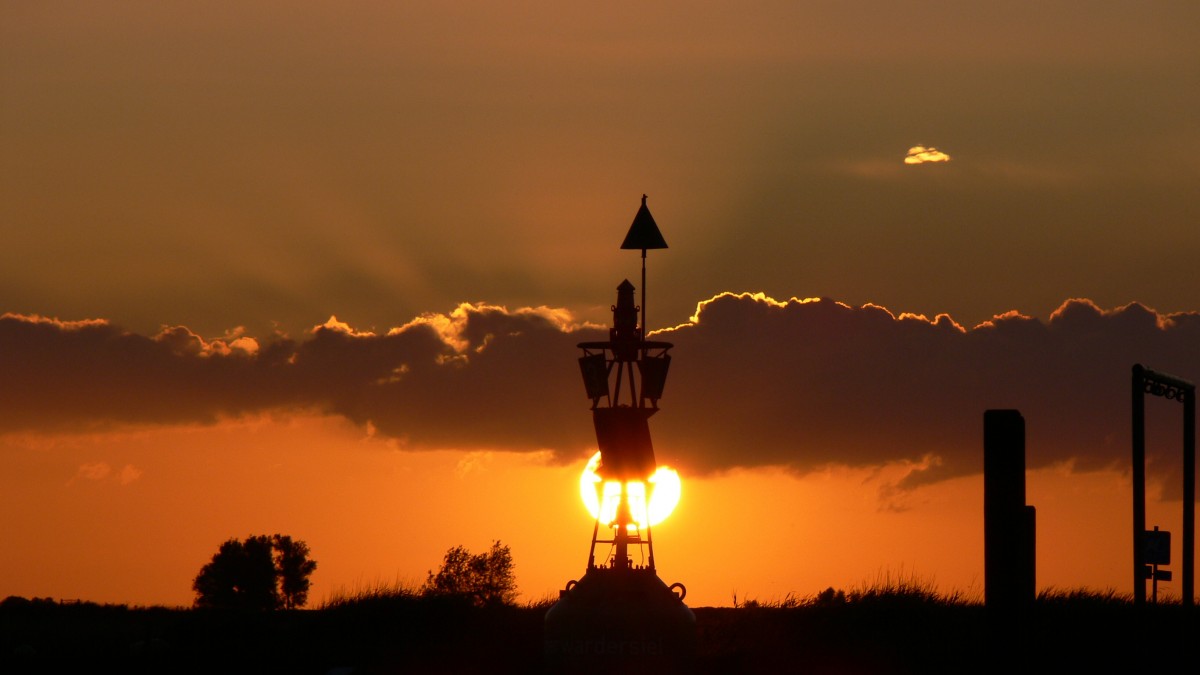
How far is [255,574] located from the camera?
303 ft

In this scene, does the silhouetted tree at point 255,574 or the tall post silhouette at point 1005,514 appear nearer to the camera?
the tall post silhouette at point 1005,514

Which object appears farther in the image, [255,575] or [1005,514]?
[255,575]

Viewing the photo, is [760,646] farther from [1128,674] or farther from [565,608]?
[1128,674]

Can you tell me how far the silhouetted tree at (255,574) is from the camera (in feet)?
292

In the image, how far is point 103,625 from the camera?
4944 cm

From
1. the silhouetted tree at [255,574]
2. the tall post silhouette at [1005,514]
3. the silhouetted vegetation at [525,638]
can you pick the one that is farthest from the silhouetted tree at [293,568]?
the tall post silhouette at [1005,514]

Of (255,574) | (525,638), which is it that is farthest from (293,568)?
(525,638)

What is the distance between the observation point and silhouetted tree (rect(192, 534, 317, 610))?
292 ft

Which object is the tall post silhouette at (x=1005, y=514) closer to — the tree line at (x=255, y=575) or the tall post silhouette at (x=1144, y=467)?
the tall post silhouette at (x=1144, y=467)

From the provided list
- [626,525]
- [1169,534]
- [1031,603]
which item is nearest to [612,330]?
[626,525]

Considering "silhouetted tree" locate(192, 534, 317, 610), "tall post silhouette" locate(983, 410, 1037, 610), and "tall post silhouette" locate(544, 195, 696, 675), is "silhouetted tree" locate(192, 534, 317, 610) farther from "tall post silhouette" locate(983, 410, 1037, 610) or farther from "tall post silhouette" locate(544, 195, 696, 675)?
"tall post silhouette" locate(983, 410, 1037, 610)

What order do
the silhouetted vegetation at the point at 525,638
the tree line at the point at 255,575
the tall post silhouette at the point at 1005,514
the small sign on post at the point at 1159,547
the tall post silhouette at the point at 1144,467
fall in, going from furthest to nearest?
the tree line at the point at 255,575 < the small sign on post at the point at 1159,547 < the silhouetted vegetation at the point at 525,638 < the tall post silhouette at the point at 1144,467 < the tall post silhouette at the point at 1005,514

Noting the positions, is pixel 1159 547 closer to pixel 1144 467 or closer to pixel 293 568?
pixel 1144 467

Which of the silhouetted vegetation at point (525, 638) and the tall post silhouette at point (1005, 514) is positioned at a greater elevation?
the tall post silhouette at point (1005, 514)
